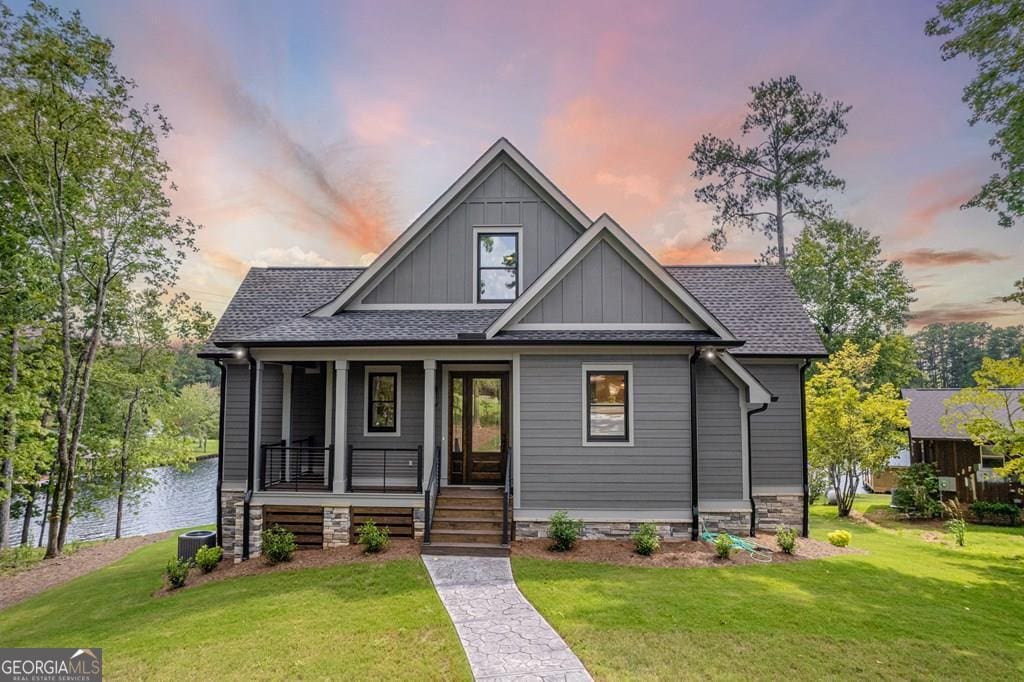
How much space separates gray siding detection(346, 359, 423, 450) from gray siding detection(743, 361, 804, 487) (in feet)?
24.6

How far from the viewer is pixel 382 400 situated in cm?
1066

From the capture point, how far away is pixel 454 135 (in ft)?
56.1

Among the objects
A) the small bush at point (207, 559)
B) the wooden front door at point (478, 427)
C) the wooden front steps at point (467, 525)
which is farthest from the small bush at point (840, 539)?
the small bush at point (207, 559)

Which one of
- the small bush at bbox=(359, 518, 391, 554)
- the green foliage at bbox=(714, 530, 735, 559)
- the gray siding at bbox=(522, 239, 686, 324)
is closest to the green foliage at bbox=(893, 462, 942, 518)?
the green foliage at bbox=(714, 530, 735, 559)

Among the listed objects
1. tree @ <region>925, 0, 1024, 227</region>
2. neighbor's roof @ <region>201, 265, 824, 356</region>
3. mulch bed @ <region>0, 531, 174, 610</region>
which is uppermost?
tree @ <region>925, 0, 1024, 227</region>

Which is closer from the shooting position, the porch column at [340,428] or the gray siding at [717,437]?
the porch column at [340,428]

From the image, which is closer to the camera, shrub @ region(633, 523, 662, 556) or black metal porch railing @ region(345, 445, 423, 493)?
shrub @ region(633, 523, 662, 556)

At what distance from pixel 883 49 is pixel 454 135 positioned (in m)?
14.1

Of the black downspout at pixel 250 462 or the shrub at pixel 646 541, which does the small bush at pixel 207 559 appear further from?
the shrub at pixel 646 541

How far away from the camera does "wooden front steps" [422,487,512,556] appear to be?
26.7 feet

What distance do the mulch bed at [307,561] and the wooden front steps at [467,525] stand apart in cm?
46

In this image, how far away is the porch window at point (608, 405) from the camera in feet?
29.4

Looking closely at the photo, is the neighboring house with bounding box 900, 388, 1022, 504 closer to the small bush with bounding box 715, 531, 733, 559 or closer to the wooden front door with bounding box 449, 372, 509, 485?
the small bush with bounding box 715, 531, 733, 559

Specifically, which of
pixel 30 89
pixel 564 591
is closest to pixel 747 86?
pixel 564 591
